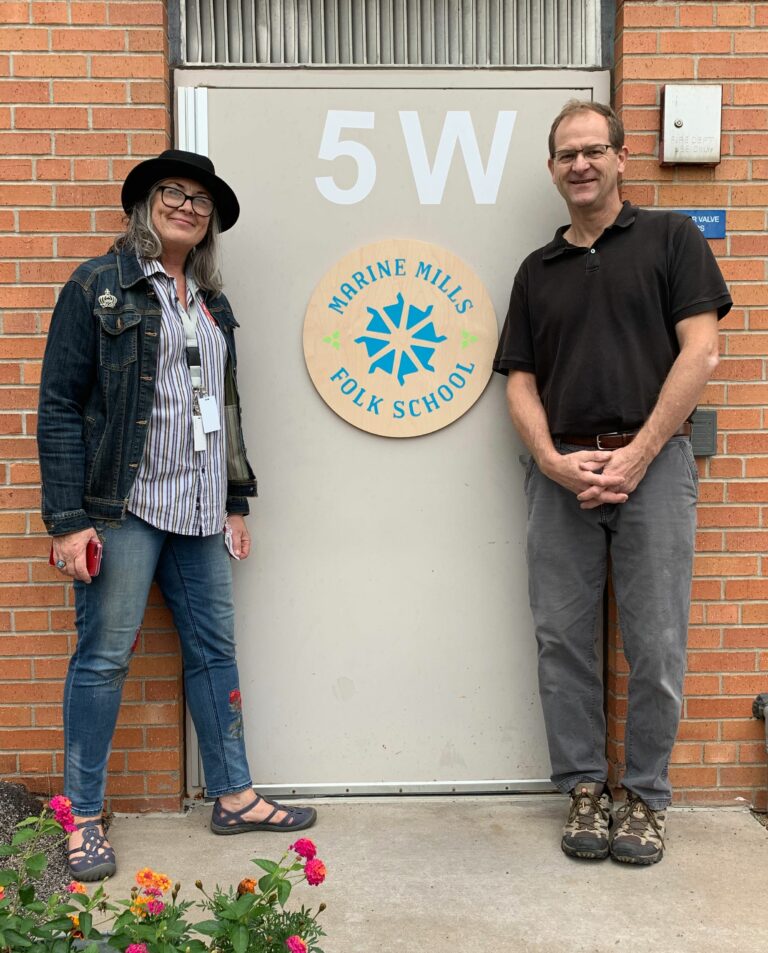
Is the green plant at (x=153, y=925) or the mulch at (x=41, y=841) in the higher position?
the green plant at (x=153, y=925)

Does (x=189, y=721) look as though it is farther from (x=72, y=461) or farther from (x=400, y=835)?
(x=72, y=461)

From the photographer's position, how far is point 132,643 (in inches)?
115

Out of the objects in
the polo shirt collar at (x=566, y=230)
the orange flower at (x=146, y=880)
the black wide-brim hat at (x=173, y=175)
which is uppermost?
the black wide-brim hat at (x=173, y=175)

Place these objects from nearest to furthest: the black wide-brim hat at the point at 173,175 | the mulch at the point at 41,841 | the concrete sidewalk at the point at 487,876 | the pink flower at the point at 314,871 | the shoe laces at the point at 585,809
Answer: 1. the pink flower at the point at 314,871
2. the concrete sidewalk at the point at 487,876
3. the mulch at the point at 41,841
4. the black wide-brim hat at the point at 173,175
5. the shoe laces at the point at 585,809

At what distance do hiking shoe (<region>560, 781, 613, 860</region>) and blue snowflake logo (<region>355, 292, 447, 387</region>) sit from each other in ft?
4.90

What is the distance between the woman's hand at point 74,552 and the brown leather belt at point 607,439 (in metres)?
1.50

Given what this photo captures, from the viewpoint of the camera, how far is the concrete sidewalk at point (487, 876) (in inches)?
97.8

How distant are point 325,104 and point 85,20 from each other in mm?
834

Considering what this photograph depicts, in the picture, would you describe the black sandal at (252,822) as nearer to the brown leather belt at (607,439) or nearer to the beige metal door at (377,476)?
the beige metal door at (377,476)

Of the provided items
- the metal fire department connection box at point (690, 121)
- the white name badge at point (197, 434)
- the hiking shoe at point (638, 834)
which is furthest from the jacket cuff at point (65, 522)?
the metal fire department connection box at point (690, 121)

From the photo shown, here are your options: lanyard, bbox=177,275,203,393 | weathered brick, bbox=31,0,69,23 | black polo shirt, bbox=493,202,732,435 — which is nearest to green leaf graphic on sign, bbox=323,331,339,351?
lanyard, bbox=177,275,203,393

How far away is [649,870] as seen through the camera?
2.85 meters

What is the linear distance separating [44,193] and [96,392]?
818mm

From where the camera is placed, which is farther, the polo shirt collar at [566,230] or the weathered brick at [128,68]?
the weathered brick at [128,68]
